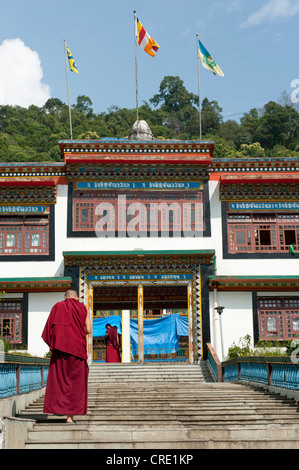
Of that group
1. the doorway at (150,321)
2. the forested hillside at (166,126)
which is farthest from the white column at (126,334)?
the forested hillside at (166,126)

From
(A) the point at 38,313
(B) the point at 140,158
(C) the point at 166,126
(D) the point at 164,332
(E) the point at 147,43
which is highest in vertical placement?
(C) the point at 166,126

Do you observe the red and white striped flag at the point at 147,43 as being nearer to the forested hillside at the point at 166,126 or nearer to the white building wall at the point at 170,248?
the white building wall at the point at 170,248

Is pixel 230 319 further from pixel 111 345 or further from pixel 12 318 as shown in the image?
pixel 12 318

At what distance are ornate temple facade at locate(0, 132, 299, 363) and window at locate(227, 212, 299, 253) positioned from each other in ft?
0.11

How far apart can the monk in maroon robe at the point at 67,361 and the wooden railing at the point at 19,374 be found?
34.2 inches

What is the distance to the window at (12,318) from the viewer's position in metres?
19.1

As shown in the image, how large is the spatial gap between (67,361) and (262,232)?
13.4 metres

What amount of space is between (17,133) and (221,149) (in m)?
30.3

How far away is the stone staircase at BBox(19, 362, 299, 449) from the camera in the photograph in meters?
7.34

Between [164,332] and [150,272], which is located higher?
[150,272]

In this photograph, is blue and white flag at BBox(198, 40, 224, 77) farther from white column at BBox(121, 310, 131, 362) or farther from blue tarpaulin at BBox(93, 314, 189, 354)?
white column at BBox(121, 310, 131, 362)

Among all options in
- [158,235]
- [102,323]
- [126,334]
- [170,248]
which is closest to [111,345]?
[170,248]

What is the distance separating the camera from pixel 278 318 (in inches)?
781


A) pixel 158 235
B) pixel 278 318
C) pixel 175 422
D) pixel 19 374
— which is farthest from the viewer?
pixel 158 235
